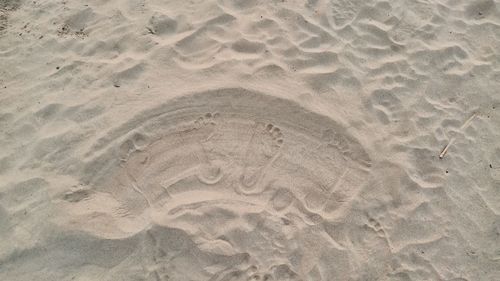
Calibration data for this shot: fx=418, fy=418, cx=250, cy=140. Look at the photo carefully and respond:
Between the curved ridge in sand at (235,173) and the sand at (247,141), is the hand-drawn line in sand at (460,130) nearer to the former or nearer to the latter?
the sand at (247,141)

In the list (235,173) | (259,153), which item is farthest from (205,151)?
(259,153)

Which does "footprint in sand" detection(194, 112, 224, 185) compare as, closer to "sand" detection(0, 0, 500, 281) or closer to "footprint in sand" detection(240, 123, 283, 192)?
"sand" detection(0, 0, 500, 281)

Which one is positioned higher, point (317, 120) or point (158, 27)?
point (158, 27)

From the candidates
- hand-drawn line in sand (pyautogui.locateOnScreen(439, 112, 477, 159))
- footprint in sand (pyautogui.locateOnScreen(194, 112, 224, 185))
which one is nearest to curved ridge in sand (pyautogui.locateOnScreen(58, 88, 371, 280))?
footprint in sand (pyautogui.locateOnScreen(194, 112, 224, 185))

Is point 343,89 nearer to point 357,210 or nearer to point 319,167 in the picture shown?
point 319,167

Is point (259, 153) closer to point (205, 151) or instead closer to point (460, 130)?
point (205, 151)

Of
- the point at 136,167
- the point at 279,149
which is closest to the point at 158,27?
the point at 136,167

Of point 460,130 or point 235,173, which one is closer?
point 235,173

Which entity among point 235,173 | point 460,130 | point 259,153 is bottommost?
point 235,173
